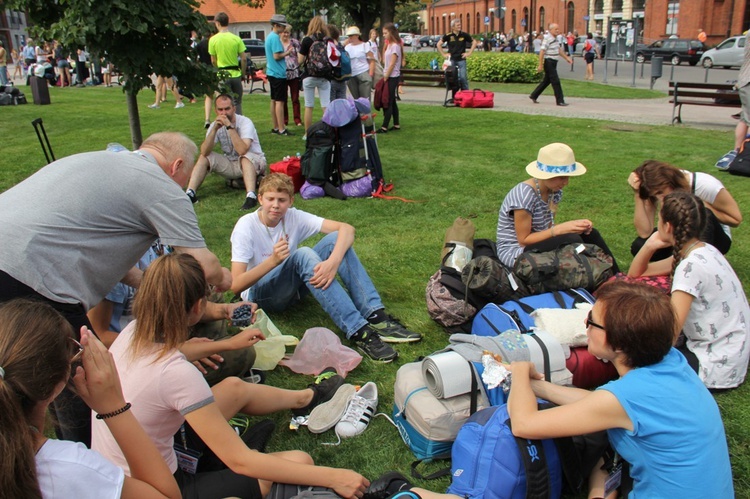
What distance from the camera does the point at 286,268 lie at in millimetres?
4012

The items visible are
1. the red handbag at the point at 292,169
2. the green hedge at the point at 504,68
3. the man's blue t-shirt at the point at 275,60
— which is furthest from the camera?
the green hedge at the point at 504,68

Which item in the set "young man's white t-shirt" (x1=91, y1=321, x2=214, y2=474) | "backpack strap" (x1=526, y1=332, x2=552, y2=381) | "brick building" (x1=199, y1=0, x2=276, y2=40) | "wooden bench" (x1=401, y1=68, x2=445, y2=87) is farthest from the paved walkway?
"brick building" (x1=199, y1=0, x2=276, y2=40)

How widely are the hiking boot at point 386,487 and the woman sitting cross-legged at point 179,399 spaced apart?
0.07 meters

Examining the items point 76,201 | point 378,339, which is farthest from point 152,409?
point 378,339

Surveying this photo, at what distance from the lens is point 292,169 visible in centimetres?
724

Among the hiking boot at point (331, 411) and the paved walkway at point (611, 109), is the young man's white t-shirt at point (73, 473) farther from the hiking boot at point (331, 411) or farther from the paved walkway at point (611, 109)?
the paved walkway at point (611, 109)

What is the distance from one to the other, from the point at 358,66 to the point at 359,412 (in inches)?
329

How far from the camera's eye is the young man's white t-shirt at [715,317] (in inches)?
123

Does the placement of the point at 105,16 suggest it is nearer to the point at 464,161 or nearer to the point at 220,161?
the point at 220,161

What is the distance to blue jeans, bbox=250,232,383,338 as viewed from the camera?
388 centimetres

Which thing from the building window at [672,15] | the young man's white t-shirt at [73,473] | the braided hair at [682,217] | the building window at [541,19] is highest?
the building window at [541,19]

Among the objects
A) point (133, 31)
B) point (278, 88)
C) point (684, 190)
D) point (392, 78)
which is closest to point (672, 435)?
point (684, 190)

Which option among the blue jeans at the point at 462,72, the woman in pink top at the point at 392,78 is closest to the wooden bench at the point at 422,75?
the blue jeans at the point at 462,72

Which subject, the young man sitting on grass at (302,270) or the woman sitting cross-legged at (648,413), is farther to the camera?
the young man sitting on grass at (302,270)
